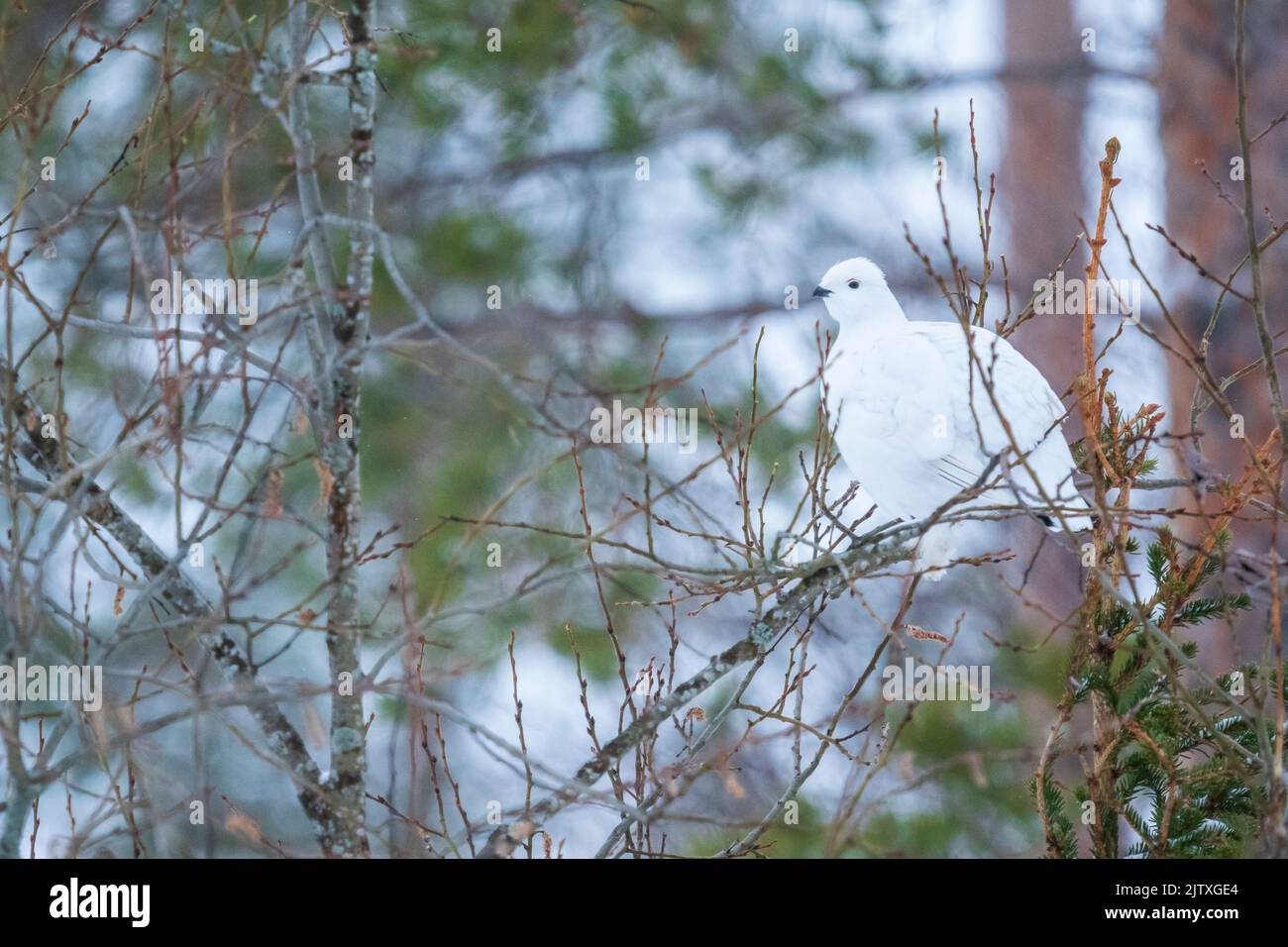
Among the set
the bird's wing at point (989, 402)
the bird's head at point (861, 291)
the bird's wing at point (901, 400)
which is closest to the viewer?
the bird's wing at point (989, 402)

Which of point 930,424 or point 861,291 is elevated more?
point 861,291

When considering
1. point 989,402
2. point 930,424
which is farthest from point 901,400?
point 989,402

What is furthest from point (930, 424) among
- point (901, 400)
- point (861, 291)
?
point (861, 291)

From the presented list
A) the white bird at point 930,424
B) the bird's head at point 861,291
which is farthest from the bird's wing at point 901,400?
the bird's head at point 861,291

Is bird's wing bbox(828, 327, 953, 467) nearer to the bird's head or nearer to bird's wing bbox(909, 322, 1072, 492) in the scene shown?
bird's wing bbox(909, 322, 1072, 492)

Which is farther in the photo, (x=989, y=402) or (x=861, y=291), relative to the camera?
(x=861, y=291)

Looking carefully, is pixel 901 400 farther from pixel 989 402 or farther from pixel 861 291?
pixel 861 291

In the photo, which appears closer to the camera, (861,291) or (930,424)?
(930,424)

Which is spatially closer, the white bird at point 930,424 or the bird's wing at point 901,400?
the white bird at point 930,424

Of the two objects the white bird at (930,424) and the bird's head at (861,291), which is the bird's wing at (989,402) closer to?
the white bird at (930,424)

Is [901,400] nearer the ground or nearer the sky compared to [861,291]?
nearer the ground

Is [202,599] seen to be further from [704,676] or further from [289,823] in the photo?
[289,823]
